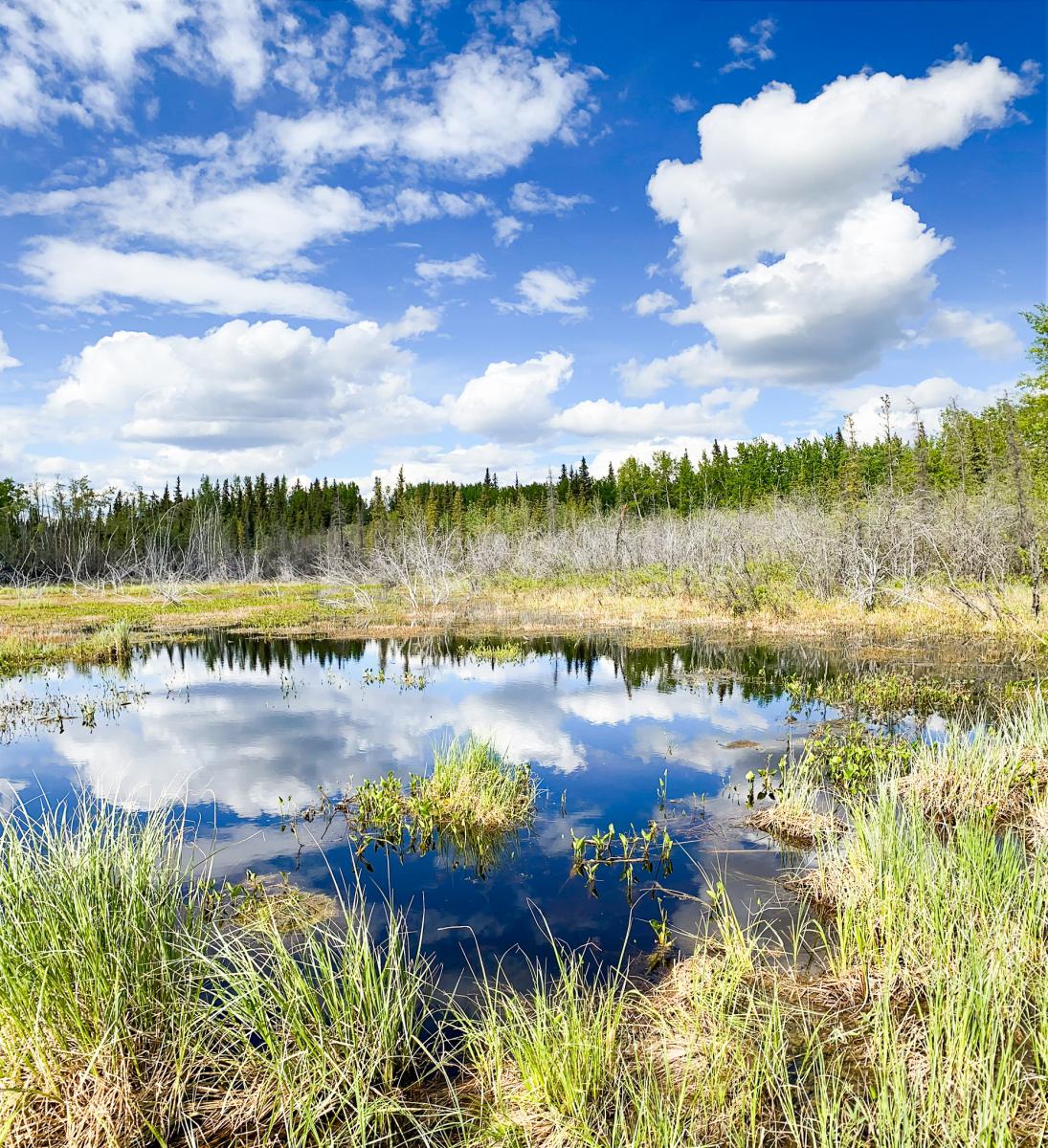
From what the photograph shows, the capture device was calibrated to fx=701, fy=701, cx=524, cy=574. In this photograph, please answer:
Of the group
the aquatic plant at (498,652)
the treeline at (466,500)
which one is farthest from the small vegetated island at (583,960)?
the treeline at (466,500)

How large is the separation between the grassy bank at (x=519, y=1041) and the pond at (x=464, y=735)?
163cm

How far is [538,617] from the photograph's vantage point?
3366 centimetres

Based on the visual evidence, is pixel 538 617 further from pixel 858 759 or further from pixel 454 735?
pixel 858 759

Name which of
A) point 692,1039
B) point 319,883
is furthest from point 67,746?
point 692,1039

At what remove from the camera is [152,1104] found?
13.7 ft

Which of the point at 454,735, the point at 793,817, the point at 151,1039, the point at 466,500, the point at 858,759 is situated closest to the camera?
the point at 151,1039

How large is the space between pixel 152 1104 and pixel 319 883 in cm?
383

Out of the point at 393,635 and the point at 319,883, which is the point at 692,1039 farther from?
the point at 393,635

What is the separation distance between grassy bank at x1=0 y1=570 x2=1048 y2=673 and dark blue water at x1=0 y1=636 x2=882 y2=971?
430 cm

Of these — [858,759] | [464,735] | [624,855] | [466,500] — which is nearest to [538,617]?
[464,735]

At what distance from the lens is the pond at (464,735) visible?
755 cm

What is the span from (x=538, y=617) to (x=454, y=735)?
19753 millimetres

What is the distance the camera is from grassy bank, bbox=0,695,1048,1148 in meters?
3.83

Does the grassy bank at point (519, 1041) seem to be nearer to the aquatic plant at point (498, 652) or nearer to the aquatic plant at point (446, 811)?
the aquatic plant at point (446, 811)
